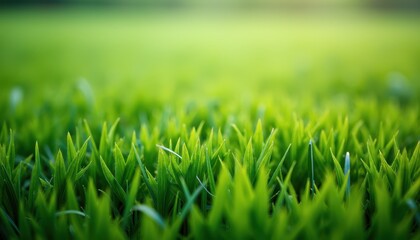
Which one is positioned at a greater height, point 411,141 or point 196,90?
point 411,141

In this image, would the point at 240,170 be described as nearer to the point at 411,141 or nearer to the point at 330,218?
the point at 330,218

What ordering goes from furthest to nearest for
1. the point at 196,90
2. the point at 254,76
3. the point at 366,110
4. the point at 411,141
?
the point at 254,76 → the point at 196,90 → the point at 366,110 → the point at 411,141

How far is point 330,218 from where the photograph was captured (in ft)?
2.44

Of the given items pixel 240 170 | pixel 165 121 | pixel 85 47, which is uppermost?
pixel 240 170

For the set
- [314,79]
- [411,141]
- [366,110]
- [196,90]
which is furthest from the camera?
[314,79]

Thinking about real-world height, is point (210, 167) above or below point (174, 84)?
above

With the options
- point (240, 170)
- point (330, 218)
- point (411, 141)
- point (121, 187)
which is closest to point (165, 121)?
point (121, 187)

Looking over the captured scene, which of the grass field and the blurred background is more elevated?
the grass field

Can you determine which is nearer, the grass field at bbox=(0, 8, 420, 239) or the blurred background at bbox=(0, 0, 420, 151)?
the grass field at bbox=(0, 8, 420, 239)

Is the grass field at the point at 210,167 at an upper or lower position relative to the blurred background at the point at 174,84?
upper

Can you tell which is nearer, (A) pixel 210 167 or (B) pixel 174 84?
(A) pixel 210 167

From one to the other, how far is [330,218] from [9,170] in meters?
0.85

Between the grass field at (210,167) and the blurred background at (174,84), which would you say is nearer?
the grass field at (210,167)

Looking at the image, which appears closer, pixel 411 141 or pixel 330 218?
pixel 330 218
